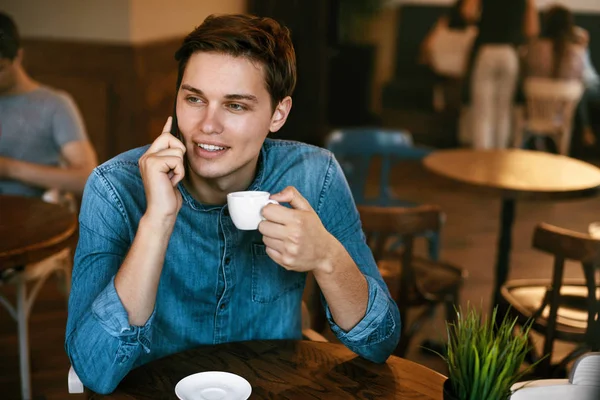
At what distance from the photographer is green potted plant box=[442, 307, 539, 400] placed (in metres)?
1.01

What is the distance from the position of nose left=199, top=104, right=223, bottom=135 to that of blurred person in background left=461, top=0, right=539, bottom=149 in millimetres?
5110

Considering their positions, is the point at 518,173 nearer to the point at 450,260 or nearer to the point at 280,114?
the point at 450,260

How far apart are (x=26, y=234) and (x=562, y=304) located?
180cm

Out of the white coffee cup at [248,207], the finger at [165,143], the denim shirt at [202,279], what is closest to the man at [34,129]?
the denim shirt at [202,279]

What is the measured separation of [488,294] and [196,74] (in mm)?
2666

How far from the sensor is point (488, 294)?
143 inches

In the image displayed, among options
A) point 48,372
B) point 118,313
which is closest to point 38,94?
point 48,372

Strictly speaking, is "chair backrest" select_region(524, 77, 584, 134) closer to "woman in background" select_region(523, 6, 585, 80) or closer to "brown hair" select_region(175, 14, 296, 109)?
"woman in background" select_region(523, 6, 585, 80)

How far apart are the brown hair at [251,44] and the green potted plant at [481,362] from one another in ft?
2.14

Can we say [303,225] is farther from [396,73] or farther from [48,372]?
[396,73]

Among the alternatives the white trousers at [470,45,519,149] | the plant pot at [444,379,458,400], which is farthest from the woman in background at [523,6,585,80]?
the plant pot at [444,379,458,400]

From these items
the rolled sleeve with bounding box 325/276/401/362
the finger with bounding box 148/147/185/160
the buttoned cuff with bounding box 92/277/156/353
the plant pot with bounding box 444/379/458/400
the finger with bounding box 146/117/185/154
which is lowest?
the rolled sleeve with bounding box 325/276/401/362

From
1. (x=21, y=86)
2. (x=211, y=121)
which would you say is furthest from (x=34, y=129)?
(x=211, y=121)

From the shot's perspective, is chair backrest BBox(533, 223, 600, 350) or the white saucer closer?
the white saucer
